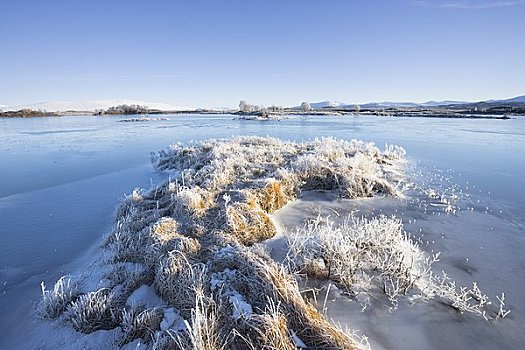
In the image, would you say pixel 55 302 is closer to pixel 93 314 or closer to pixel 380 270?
pixel 93 314

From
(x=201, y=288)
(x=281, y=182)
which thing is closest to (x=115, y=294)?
(x=201, y=288)

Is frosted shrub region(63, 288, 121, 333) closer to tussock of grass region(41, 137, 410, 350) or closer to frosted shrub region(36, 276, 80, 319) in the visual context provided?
tussock of grass region(41, 137, 410, 350)

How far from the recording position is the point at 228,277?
12.8ft

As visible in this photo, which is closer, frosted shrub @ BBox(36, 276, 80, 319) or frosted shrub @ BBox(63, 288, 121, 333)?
frosted shrub @ BBox(63, 288, 121, 333)

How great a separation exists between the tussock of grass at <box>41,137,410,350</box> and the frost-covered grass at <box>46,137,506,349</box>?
0.05 feet

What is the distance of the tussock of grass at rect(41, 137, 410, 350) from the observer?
2.99 metres

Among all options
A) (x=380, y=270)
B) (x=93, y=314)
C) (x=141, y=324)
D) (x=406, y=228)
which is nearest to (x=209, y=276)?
(x=141, y=324)

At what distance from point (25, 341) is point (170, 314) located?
5.58 ft

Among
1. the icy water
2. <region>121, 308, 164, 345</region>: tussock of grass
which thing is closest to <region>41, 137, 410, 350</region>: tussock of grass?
<region>121, 308, 164, 345</region>: tussock of grass

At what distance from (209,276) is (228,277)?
0.84ft

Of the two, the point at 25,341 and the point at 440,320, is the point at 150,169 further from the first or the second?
the point at 440,320

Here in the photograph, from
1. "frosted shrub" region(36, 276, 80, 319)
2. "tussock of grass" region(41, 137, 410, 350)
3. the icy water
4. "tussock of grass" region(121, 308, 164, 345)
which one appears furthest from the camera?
"frosted shrub" region(36, 276, 80, 319)

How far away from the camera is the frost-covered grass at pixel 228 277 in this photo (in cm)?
304

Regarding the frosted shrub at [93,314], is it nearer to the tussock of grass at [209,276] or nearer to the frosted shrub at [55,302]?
the tussock of grass at [209,276]
